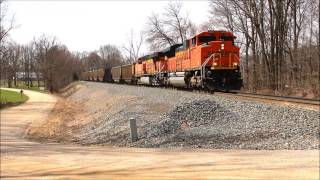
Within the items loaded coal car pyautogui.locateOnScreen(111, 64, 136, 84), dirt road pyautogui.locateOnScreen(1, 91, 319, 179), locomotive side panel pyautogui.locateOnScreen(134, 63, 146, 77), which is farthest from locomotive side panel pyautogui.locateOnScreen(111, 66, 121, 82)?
dirt road pyautogui.locateOnScreen(1, 91, 319, 179)

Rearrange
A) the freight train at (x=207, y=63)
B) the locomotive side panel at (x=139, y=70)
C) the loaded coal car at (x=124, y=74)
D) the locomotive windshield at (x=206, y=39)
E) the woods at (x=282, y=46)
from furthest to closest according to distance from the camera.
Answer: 1. the loaded coal car at (x=124, y=74)
2. the locomotive side panel at (x=139, y=70)
3. the woods at (x=282, y=46)
4. the locomotive windshield at (x=206, y=39)
5. the freight train at (x=207, y=63)

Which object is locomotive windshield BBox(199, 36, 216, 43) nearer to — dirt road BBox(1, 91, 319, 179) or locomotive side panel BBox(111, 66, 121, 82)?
dirt road BBox(1, 91, 319, 179)

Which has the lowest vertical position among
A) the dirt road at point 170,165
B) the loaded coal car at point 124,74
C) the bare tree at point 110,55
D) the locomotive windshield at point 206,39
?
the dirt road at point 170,165

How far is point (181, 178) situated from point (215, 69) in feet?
55.2

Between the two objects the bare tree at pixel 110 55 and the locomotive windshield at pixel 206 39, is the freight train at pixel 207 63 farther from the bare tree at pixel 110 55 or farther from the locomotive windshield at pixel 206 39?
the bare tree at pixel 110 55

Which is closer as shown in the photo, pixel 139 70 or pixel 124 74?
pixel 139 70

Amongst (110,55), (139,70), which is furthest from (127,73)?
(110,55)

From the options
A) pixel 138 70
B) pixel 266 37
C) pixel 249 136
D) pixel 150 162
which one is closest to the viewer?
pixel 150 162

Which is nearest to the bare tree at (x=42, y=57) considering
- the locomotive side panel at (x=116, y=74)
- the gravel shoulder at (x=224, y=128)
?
the locomotive side panel at (x=116, y=74)

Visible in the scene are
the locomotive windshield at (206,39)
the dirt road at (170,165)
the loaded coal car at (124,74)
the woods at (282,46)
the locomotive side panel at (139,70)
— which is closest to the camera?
the dirt road at (170,165)

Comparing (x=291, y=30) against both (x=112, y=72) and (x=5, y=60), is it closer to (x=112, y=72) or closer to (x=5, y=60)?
(x=5, y=60)

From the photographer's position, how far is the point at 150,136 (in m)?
13.3

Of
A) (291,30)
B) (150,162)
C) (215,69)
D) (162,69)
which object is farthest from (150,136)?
(291,30)

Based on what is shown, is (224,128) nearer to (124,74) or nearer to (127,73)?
(127,73)
